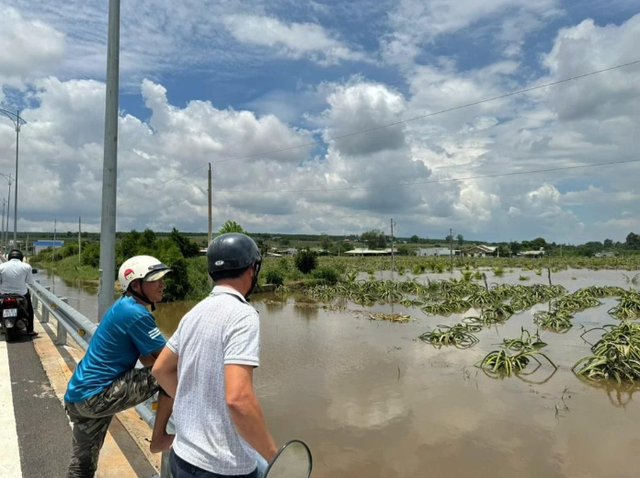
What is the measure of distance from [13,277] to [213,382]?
8182 mm

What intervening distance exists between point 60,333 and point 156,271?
254 inches

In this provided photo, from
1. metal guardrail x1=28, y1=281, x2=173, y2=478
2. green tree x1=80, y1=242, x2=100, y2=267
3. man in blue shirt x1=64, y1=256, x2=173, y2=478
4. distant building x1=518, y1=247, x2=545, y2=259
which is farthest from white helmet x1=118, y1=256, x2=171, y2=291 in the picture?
distant building x1=518, y1=247, x2=545, y2=259

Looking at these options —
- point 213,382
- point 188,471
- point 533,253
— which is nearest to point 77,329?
point 188,471

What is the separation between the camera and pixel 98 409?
284cm

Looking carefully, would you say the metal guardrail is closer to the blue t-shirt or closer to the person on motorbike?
the person on motorbike

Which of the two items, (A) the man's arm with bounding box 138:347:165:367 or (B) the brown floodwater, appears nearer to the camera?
(A) the man's arm with bounding box 138:347:165:367

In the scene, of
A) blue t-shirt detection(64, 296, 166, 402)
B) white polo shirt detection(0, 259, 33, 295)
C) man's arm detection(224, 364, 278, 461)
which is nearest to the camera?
man's arm detection(224, 364, 278, 461)

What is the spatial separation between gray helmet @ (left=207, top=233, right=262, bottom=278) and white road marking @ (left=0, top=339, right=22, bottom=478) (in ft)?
9.95

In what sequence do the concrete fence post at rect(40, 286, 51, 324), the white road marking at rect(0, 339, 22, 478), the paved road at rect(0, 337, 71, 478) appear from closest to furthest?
the white road marking at rect(0, 339, 22, 478)
the paved road at rect(0, 337, 71, 478)
the concrete fence post at rect(40, 286, 51, 324)

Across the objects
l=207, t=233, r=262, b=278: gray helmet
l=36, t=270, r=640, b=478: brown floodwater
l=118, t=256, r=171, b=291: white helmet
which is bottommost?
l=36, t=270, r=640, b=478: brown floodwater

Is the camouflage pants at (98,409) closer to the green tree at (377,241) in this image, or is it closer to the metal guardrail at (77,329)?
the metal guardrail at (77,329)

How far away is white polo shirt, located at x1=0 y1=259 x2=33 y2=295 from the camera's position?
8.30m

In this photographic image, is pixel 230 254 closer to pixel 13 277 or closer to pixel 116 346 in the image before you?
pixel 116 346

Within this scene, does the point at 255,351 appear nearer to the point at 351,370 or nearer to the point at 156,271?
the point at 156,271
